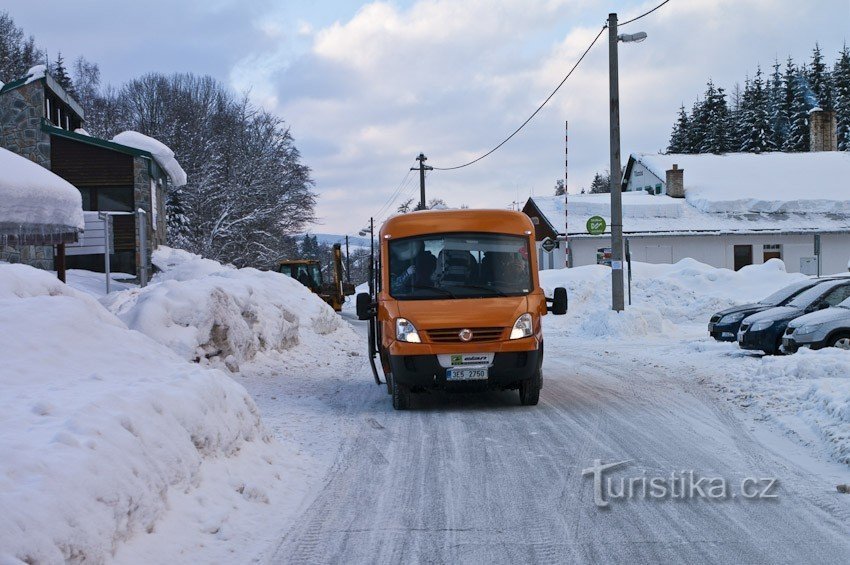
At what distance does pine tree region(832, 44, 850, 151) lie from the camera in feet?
252

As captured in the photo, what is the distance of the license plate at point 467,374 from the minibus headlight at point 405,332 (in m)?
0.54

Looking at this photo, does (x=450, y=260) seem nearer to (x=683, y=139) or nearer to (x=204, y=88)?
(x=204, y=88)

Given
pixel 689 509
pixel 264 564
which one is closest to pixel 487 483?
pixel 689 509

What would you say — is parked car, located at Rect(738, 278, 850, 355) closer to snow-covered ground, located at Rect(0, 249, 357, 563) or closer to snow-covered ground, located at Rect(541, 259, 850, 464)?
snow-covered ground, located at Rect(541, 259, 850, 464)

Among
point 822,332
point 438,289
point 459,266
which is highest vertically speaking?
point 459,266

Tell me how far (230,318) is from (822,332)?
32.2ft

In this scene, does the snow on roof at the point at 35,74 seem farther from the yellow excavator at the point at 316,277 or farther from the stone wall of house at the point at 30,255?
the yellow excavator at the point at 316,277

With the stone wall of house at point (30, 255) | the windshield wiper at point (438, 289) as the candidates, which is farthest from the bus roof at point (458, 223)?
the stone wall of house at point (30, 255)

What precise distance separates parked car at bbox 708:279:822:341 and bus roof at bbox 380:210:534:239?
28.9 feet

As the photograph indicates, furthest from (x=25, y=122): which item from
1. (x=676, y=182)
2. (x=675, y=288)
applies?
(x=676, y=182)

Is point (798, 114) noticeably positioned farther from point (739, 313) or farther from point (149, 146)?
point (739, 313)

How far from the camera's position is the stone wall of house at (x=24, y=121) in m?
29.8

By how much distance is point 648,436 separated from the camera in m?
8.51

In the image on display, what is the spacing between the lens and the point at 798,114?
7844 cm
